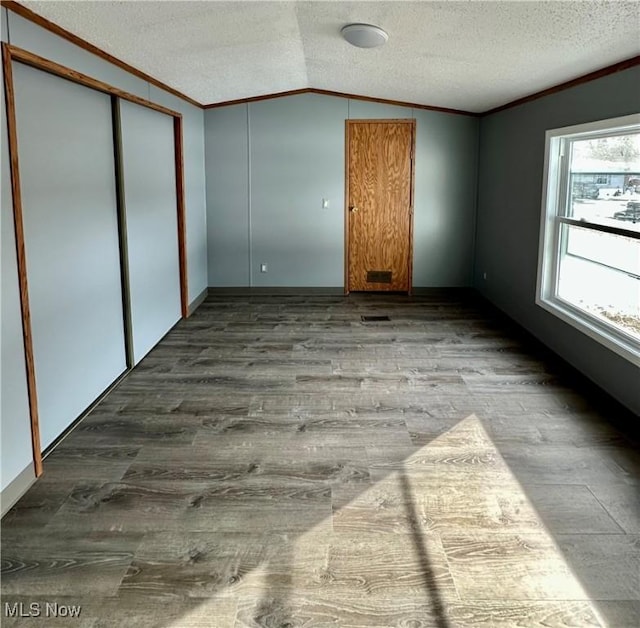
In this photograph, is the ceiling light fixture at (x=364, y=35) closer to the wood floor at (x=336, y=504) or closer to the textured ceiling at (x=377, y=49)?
the textured ceiling at (x=377, y=49)

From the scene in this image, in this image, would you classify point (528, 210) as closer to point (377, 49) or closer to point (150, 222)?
point (377, 49)

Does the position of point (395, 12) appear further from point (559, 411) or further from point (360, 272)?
point (360, 272)

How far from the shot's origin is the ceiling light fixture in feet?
12.4

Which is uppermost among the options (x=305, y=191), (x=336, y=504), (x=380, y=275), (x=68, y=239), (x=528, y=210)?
(x=305, y=191)

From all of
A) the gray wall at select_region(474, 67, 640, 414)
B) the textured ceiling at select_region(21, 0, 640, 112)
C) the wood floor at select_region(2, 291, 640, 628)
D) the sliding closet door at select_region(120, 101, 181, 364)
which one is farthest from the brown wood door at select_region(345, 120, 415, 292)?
the wood floor at select_region(2, 291, 640, 628)

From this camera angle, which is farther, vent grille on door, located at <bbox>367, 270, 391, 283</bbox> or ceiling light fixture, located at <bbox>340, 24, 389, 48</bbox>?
vent grille on door, located at <bbox>367, 270, 391, 283</bbox>

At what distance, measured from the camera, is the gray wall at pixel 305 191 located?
6898 millimetres

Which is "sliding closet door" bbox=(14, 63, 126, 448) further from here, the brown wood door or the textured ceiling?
the brown wood door

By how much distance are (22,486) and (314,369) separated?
2286 mm

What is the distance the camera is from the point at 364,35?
12.7 ft

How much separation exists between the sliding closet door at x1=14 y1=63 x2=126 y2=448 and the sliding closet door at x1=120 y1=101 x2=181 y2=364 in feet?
1.00

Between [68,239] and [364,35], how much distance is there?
226 centimetres

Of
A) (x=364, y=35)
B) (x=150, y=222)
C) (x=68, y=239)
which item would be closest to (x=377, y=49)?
(x=364, y=35)

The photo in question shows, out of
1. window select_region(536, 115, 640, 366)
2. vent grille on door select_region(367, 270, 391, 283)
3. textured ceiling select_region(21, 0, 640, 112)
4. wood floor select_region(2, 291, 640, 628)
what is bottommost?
wood floor select_region(2, 291, 640, 628)
